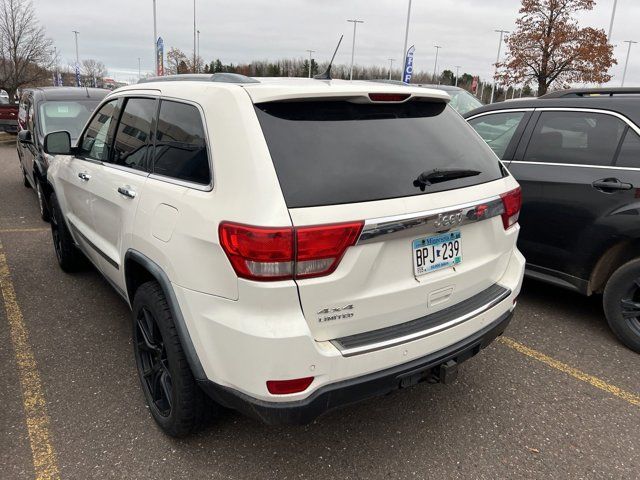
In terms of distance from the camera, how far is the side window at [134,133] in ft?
9.19

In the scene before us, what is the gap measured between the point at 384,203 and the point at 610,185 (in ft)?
7.47

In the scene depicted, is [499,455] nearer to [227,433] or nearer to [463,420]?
[463,420]

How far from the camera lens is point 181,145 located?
2420 mm

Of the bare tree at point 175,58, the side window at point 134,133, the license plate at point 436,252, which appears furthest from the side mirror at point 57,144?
the bare tree at point 175,58

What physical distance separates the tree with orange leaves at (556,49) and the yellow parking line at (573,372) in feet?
76.7

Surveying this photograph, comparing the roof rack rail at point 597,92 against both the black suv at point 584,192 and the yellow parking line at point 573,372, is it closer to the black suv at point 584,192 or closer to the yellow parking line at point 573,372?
the black suv at point 584,192

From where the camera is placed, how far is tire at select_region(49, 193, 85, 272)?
176 inches

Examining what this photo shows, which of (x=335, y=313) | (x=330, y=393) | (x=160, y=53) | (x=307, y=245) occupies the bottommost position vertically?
(x=330, y=393)

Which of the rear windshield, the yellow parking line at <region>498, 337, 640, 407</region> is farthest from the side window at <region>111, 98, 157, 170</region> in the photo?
the yellow parking line at <region>498, 337, 640, 407</region>

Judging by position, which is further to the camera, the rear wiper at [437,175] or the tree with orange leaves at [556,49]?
the tree with orange leaves at [556,49]

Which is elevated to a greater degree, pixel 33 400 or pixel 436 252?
pixel 436 252

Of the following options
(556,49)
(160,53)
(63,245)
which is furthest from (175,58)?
(63,245)

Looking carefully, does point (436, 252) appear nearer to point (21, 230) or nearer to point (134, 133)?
point (134, 133)

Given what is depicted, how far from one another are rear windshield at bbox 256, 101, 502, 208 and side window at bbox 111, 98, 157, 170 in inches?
40.3
